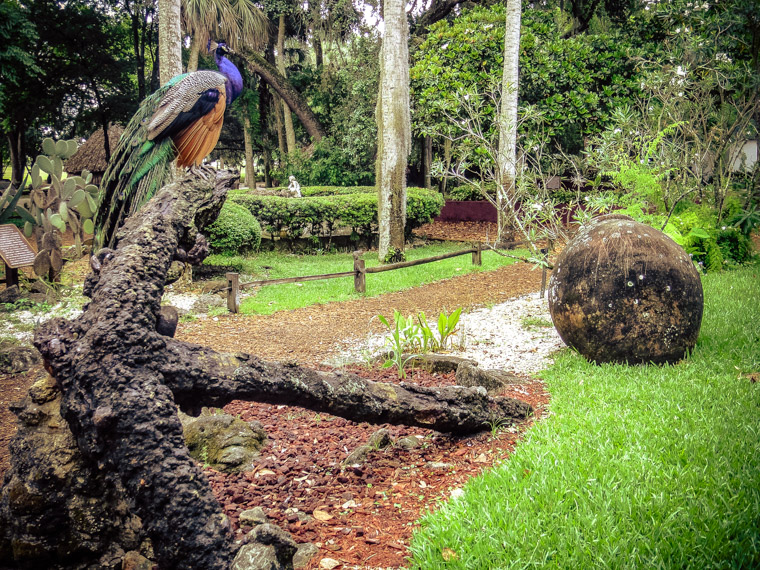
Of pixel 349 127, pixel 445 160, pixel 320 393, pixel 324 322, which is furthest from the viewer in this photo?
pixel 445 160

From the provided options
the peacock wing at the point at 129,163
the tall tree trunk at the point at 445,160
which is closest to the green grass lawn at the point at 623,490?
the peacock wing at the point at 129,163

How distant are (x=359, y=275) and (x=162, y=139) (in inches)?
157

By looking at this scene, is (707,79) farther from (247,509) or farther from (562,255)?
(247,509)

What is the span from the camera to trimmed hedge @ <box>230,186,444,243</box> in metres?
12.4

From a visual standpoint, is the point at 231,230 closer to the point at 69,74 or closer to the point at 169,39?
the point at 169,39

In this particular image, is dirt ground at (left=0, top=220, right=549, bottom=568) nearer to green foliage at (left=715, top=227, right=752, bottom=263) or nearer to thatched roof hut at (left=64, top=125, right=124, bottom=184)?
green foliage at (left=715, top=227, right=752, bottom=263)

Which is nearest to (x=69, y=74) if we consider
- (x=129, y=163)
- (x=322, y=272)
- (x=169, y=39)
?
(x=169, y=39)

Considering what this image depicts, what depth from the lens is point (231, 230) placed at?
1041 centimetres

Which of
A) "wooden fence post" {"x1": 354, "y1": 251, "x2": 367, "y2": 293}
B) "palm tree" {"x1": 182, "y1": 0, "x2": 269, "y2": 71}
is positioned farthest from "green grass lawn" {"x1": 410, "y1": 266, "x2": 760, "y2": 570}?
"palm tree" {"x1": 182, "y1": 0, "x2": 269, "y2": 71}

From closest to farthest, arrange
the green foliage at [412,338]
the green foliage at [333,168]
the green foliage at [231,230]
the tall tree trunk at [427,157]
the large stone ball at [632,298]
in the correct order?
the large stone ball at [632,298], the green foliage at [412,338], the green foliage at [231,230], the tall tree trunk at [427,157], the green foliage at [333,168]

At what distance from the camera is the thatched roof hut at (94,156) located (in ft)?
72.0

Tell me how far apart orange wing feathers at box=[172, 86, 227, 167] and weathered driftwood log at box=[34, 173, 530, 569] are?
3591 mm

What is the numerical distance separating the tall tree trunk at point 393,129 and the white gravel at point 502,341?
403 cm

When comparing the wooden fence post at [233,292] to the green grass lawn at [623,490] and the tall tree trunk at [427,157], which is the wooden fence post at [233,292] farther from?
the tall tree trunk at [427,157]
